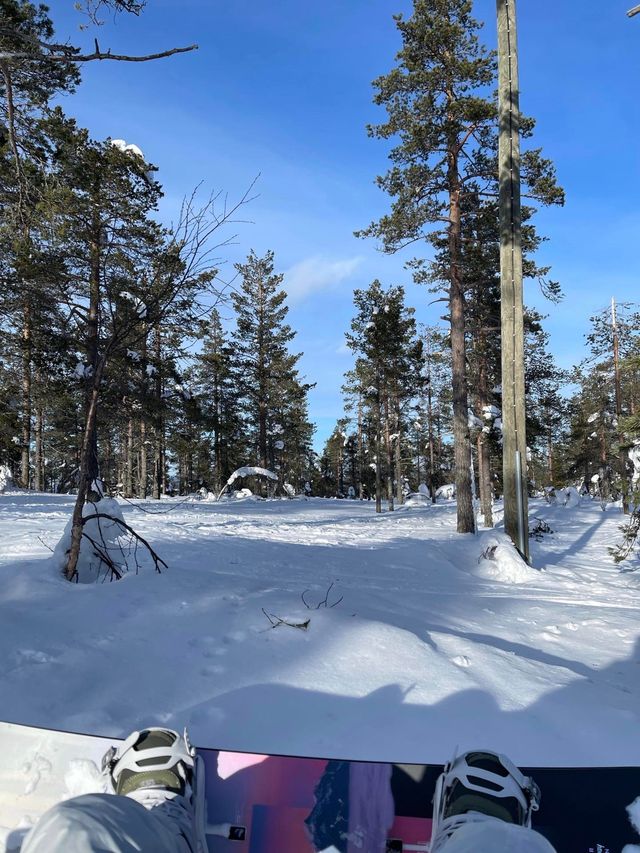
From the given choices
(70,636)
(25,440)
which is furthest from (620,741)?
(25,440)

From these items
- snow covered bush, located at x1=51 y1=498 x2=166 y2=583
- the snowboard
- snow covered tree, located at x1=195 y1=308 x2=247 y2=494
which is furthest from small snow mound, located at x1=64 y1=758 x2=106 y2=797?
snow covered tree, located at x1=195 y1=308 x2=247 y2=494

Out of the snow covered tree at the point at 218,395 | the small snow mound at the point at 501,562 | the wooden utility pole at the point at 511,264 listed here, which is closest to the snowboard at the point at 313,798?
the small snow mound at the point at 501,562

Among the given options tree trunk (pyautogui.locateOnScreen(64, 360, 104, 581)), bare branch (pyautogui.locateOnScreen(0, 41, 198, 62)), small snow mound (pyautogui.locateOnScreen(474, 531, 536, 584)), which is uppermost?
bare branch (pyautogui.locateOnScreen(0, 41, 198, 62))

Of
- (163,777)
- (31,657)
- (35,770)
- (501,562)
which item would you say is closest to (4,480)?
(501,562)

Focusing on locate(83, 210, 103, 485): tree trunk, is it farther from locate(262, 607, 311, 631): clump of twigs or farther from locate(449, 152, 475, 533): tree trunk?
locate(449, 152, 475, 533): tree trunk

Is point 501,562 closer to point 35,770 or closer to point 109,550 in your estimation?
point 109,550

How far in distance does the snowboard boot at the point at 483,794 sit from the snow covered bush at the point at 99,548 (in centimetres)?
285

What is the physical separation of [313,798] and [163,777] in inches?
20.7

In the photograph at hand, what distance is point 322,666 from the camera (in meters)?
2.70

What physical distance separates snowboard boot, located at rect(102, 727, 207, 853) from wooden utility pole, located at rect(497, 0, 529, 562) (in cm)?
696

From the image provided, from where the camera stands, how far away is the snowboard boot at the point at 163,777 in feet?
5.19

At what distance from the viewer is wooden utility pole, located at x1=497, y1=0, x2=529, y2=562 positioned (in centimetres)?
787

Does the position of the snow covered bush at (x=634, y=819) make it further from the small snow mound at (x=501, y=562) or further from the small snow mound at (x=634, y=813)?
the small snow mound at (x=501, y=562)

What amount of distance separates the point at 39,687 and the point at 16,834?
2.82 feet
